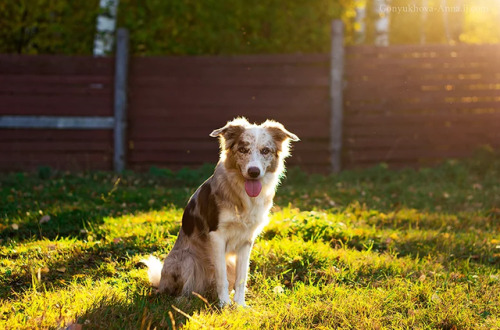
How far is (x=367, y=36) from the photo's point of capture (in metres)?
19.3

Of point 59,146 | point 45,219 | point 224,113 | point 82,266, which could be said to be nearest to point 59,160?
point 59,146

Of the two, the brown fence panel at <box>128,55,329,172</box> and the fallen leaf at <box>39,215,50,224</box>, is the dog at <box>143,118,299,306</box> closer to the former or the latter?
the fallen leaf at <box>39,215,50,224</box>

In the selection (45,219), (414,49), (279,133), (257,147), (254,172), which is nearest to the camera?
(254,172)

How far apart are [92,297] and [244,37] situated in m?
9.45

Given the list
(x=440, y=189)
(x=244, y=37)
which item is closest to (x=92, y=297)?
(x=440, y=189)

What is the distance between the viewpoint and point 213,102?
1166 cm

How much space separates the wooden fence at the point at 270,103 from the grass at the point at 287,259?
1982 millimetres

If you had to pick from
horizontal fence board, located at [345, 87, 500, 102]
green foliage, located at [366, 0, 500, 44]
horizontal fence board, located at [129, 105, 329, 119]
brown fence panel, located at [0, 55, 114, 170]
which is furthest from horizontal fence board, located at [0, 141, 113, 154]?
green foliage, located at [366, 0, 500, 44]

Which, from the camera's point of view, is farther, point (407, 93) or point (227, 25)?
point (227, 25)

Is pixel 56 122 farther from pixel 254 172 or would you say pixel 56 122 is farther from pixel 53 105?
pixel 254 172

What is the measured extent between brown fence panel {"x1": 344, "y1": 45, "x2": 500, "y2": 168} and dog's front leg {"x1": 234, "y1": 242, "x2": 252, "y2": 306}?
23.8 feet

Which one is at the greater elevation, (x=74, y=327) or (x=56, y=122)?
(x=56, y=122)

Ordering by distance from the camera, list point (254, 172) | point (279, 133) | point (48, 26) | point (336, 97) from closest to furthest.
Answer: point (254, 172)
point (279, 133)
point (336, 97)
point (48, 26)

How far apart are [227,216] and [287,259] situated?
1.24 metres
